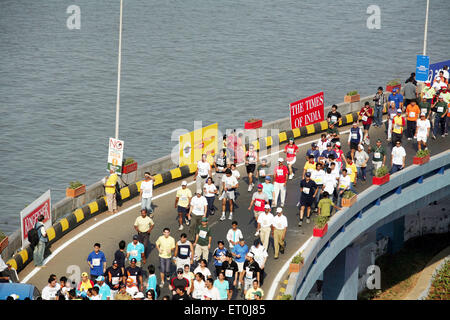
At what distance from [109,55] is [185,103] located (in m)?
14.5

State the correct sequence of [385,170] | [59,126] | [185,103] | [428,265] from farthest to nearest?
[185,103] < [59,126] < [428,265] < [385,170]

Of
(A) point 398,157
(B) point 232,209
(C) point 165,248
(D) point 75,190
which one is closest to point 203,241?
(C) point 165,248

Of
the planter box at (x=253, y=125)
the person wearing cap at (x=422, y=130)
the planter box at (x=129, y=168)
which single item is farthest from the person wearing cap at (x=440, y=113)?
the planter box at (x=129, y=168)

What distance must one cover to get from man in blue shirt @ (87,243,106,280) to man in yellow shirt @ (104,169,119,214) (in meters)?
5.67

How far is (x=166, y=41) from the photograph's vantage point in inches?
3339

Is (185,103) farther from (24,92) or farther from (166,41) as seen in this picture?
(166,41)

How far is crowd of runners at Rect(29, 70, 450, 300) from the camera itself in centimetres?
2292

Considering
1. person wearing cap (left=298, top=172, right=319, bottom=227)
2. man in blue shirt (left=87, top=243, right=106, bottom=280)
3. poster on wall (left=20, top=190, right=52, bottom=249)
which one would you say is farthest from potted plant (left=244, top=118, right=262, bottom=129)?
man in blue shirt (left=87, top=243, right=106, bottom=280)

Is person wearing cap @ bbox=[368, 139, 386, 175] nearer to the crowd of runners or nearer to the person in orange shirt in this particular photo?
the crowd of runners

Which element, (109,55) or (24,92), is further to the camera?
(109,55)

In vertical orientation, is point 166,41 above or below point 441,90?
above
